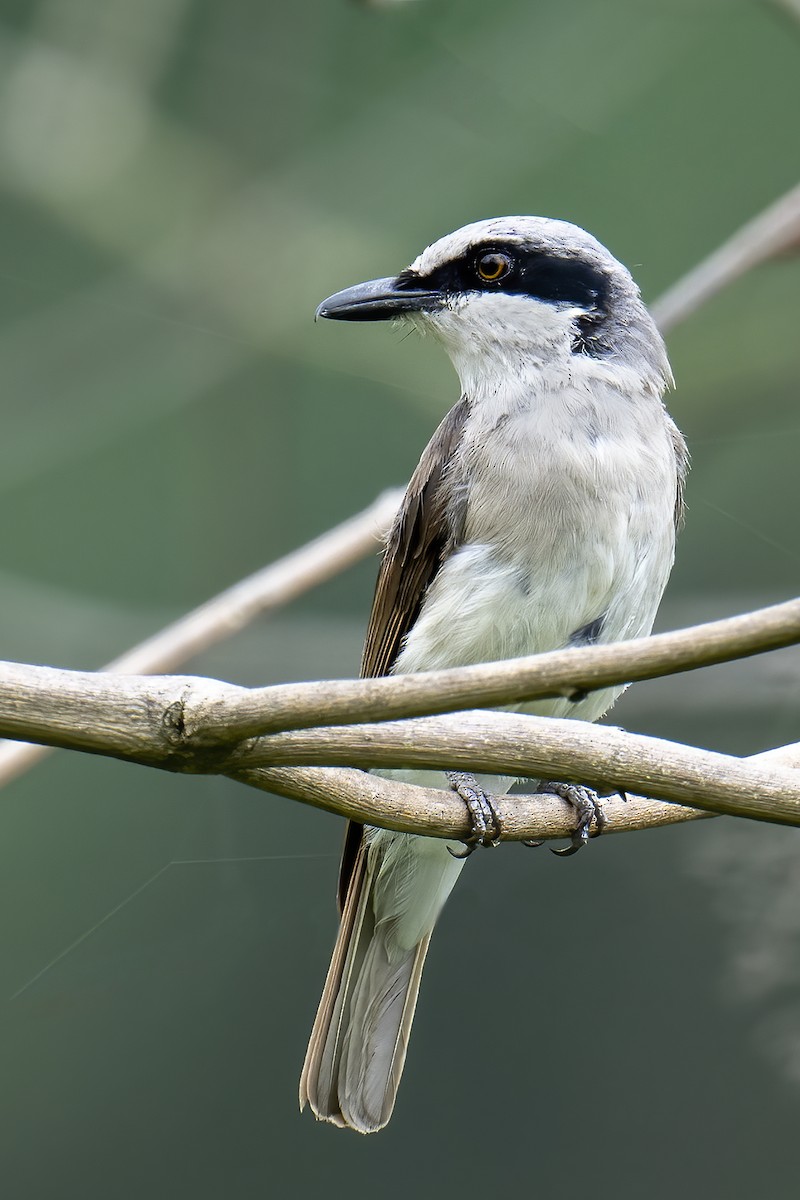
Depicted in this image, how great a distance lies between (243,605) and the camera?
10.9ft

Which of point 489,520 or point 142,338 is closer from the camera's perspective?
point 489,520

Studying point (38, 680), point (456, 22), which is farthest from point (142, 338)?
point (38, 680)

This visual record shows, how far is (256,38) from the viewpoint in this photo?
652cm

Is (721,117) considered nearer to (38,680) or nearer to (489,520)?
(489,520)

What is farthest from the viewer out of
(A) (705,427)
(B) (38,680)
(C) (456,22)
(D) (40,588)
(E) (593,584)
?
(C) (456,22)

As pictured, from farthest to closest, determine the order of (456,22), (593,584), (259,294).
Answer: (456,22) → (259,294) → (593,584)

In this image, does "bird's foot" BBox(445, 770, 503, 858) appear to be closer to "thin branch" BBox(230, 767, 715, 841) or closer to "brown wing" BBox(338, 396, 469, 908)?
"thin branch" BBox(230, 767, 715, 841)

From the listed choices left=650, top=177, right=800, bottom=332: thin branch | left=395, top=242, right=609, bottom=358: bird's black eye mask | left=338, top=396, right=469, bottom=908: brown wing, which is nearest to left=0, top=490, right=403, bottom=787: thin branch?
left=338, top=396, right=469, bottom=908: brown wing

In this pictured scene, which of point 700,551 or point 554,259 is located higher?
point 700,551

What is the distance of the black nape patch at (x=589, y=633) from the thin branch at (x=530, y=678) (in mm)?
1579

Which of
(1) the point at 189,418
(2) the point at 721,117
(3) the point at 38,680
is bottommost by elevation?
(3) the point at 38,680

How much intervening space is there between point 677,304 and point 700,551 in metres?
2.46

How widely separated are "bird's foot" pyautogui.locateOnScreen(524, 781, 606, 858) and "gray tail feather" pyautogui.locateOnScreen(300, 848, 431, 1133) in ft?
2.45

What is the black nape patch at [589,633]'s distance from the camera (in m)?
3.29
